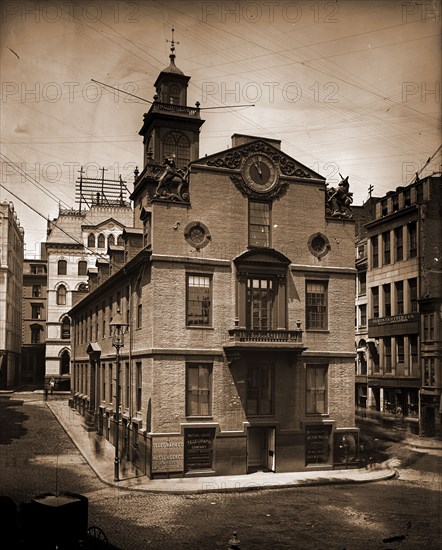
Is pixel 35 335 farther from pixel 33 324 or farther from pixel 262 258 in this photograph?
pixel 262 258

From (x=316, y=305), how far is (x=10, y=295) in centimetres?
4560

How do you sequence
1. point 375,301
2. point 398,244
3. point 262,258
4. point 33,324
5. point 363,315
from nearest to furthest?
point 262,258
point 398,244
point 375,301
point 363,315
point 33,324

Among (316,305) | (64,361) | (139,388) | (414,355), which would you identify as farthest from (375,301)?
(64,361)

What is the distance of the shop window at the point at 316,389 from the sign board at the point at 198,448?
498 centimetres

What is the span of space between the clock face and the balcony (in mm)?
6643

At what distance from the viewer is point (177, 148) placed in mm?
35656

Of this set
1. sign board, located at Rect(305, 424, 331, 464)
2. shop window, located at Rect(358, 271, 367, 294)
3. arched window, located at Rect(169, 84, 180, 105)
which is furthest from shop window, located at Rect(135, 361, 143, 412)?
shop window, located at Rect(358, 271, 367, 294)

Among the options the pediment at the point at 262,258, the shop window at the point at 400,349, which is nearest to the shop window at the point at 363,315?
the shop window at the point at 400,349

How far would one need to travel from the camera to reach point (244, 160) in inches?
1114

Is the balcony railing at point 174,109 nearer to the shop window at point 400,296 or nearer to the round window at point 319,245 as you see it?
the round window at point 319,245

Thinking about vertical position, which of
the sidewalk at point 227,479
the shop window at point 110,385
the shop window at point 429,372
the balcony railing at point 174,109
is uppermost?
the balcony railing at point 174,109

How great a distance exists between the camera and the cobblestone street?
17.8 m

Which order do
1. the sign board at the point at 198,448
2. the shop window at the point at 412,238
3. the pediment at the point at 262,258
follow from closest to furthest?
the sign board at the point at 198,448, the pediment at the point at 262,258, the shop window at the point at 412,238

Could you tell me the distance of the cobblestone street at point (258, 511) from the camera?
17766mm
